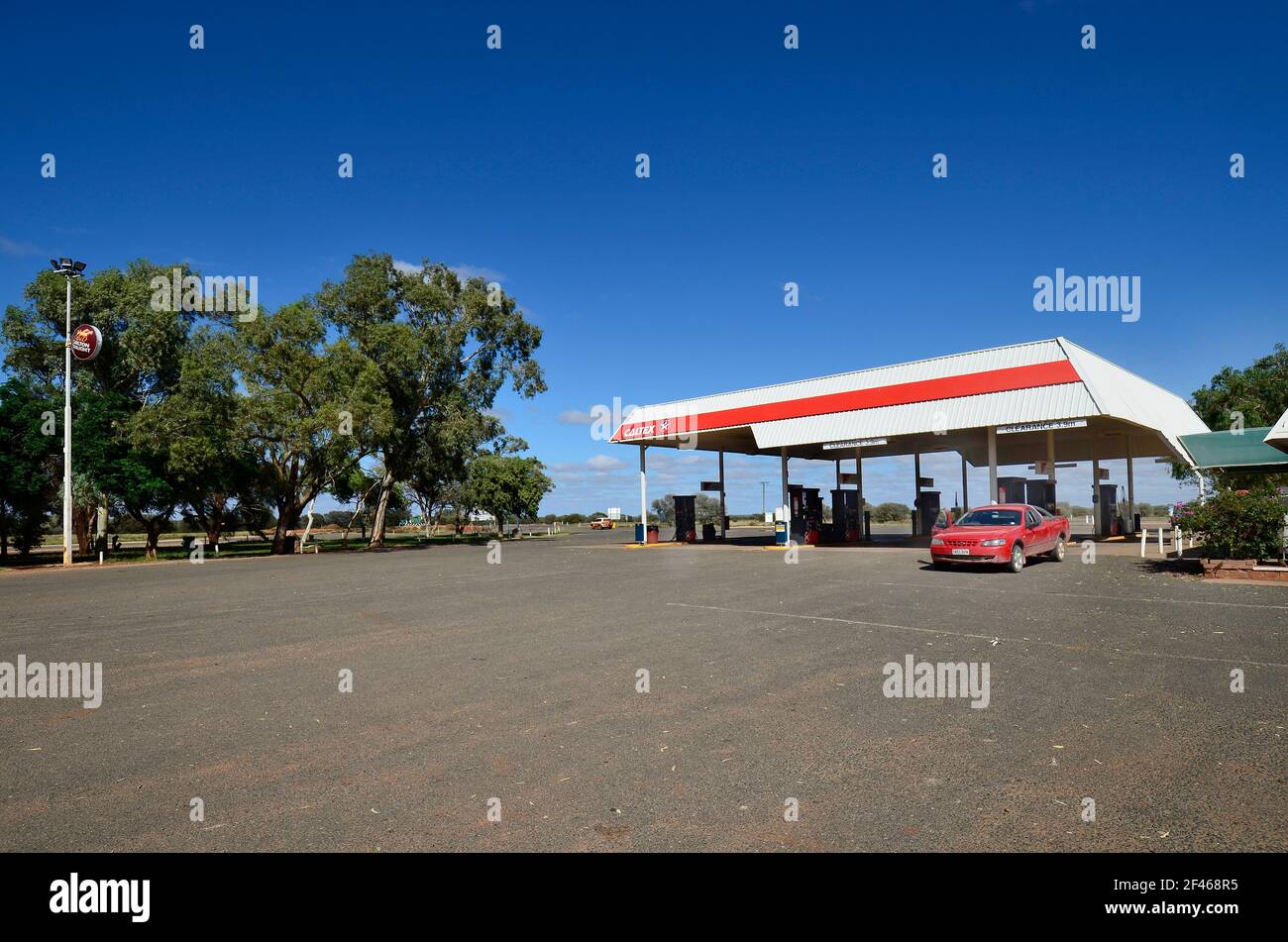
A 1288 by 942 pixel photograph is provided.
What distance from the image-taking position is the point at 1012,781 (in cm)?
466

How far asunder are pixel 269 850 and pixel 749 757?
3021 millimetres

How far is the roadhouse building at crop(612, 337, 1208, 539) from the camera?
2436 centimetres

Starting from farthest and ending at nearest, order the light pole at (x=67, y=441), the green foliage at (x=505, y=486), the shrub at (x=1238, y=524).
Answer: the green foliage at (x=505, y=486), the light pole at (x=67, y=441), the shrub at (x=1238, y=524)

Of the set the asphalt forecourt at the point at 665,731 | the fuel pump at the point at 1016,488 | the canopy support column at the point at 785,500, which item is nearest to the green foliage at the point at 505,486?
the canopy support column at the point at 785,500

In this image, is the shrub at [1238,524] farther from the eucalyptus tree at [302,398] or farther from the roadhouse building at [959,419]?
the eucalyptus tree at [302,398]

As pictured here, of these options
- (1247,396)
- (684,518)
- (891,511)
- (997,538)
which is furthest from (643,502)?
(891,511)

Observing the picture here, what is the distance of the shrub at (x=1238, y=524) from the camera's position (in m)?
16.0

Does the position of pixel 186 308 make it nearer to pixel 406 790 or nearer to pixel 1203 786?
pixel 406 790

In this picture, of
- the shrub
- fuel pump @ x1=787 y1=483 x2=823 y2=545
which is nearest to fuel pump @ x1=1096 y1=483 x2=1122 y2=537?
fuel pump @ x1=787 y1=483 x2=823 y2=545

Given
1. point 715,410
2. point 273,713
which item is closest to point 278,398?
point 715,410

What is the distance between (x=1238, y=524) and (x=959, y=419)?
10211mm

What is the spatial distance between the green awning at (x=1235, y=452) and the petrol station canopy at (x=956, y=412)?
474 mm

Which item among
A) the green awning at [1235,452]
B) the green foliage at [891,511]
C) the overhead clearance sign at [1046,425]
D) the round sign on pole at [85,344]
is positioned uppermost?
the round sign on pole at [85,344]
